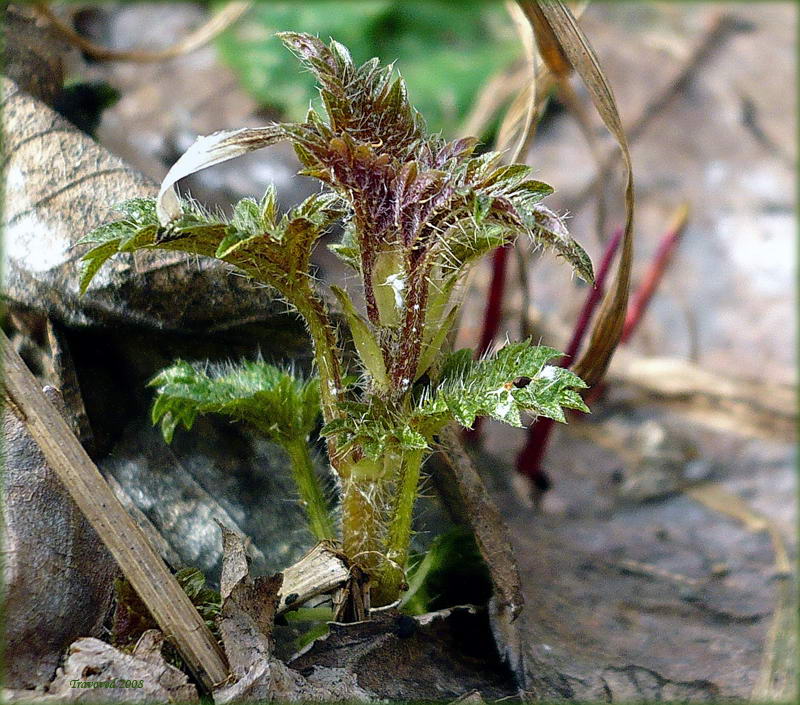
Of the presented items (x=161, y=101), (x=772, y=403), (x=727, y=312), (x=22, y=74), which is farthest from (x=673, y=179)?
(x=22, y=74)

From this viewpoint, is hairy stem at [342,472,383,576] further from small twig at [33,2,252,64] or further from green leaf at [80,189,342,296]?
small twig at [33,2,252,64]

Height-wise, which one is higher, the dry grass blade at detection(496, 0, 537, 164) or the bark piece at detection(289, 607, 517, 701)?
the dry grass blade at detection(496, 0, 537, 164)

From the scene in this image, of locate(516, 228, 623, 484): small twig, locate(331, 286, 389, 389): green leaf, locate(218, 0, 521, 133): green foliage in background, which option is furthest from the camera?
locate(218, 0, 521, 133): green foliage in background

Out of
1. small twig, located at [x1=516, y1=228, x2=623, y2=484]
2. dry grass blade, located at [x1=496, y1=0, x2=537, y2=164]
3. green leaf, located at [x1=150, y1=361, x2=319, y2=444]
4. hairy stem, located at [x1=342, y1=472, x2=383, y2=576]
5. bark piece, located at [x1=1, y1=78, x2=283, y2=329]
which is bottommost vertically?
small twig, located at [x1=516, y1=228, x2=623, y2=484]

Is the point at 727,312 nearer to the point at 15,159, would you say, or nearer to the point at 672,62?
the point at 672,62

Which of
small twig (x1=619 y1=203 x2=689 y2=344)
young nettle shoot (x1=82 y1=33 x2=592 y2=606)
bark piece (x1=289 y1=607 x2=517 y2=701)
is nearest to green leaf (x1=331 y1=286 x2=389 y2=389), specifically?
young nettle shoot (x1=82 y1=33 x2=592 y2=606)

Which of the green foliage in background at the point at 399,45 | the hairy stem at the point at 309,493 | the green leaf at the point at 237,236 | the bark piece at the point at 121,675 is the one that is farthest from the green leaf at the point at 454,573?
the green foliage in background at the point at 399,45
